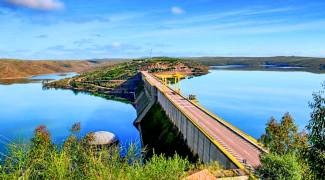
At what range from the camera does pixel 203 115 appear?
6694 cm

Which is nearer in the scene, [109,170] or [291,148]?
[109,170]

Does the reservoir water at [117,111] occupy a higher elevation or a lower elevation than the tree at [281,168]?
lower

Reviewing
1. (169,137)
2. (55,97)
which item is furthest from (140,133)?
(55,97)

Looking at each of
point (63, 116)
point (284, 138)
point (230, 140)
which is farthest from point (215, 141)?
point (63, 116)

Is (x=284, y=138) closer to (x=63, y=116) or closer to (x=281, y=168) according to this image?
(x=281, y=168)

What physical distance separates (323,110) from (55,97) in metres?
146

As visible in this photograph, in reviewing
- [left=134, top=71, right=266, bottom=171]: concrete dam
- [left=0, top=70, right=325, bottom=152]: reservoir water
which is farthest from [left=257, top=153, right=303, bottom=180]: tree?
[left=0, top=70, right=325, bottom=152]: reservoir water

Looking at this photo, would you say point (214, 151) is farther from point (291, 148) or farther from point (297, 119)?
point (297, 119)

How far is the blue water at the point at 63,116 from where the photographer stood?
280 feet

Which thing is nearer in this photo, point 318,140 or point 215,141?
point 318,140

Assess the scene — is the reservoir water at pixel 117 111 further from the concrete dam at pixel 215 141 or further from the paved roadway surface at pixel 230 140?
the paved roadway surface at pixel 230 140

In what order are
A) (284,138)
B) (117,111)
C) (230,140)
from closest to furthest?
(284,138) < (230,140) < (117,111)

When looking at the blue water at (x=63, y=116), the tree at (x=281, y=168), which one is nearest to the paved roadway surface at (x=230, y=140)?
the tree at (x=281, y=168)

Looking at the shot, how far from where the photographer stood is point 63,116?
108125mm
